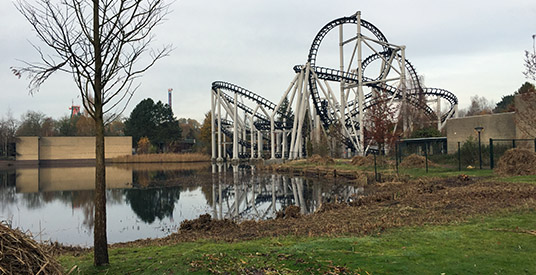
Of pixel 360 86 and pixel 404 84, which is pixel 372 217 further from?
pixel 404 84

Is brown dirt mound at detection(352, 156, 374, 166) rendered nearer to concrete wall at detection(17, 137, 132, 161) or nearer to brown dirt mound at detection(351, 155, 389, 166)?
brown dirt mound at detection(351, 155, 389, 166)

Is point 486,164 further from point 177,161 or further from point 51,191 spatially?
point 177,161

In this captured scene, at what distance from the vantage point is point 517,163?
1474 centimetres

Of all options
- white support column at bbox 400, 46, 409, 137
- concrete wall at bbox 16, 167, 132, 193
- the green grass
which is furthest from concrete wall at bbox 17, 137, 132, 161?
the green grass

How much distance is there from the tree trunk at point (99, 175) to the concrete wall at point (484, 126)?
21.5 m

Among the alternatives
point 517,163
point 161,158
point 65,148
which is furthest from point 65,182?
point 65,148

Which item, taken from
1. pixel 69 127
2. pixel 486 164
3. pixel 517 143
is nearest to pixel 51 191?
pixel 486 164

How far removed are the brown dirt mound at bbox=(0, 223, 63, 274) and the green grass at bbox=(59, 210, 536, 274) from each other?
1.18m

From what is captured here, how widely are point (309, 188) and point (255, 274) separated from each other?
48.3 feet

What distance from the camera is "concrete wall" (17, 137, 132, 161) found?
195ft

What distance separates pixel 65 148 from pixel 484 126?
61.1 m

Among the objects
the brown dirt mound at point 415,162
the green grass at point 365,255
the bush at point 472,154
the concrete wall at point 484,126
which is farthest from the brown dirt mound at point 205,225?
the concrete wall at point 484,126

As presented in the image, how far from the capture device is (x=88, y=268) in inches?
199

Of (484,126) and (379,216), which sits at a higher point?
(484,126)
